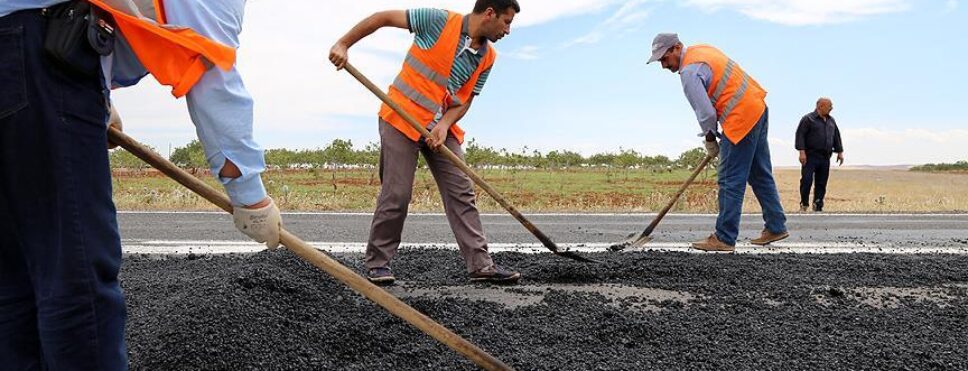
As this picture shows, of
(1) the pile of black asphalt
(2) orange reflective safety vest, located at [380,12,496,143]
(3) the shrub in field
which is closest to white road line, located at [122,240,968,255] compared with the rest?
(1) the pile of black asphalt

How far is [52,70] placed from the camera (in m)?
1.71

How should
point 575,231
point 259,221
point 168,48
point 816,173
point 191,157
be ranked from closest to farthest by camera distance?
point 168,48 → point 259,221 → point 575,231 → point 816,173 → point 191,157

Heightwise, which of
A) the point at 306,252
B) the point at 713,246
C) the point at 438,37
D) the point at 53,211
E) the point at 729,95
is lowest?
the point at 713,246

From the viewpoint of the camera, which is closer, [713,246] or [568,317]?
[568,317]

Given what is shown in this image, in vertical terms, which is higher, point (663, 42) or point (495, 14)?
point (663, 42)

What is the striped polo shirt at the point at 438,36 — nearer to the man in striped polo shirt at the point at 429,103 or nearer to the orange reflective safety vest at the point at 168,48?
the man in striped polo shirt at the point at 429,103

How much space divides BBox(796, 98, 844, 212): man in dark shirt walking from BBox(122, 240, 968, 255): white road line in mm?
5250

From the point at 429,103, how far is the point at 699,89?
2.41 m

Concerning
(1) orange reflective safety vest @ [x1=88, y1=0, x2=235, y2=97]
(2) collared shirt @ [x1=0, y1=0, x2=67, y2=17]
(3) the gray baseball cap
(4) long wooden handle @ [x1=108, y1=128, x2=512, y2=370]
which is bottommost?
(4) long wooden handle @ [x1=108, y1=128, x2=512, y2=370]

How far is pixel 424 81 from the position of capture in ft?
14.0

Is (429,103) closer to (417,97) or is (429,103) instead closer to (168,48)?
(417,97)

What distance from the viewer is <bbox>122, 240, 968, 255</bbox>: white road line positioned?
19.0 ft

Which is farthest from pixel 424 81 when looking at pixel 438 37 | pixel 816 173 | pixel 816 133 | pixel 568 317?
pixel 816 173

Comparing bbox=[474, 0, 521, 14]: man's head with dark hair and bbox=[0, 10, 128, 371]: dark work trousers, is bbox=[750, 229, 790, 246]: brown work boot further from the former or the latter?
bbox=[0, 10, 128, 371]: dark work trousers
